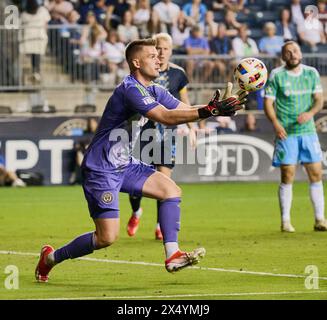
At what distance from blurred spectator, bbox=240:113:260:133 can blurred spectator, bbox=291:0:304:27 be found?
200 inches

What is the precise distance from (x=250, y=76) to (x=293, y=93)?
4.94 meters

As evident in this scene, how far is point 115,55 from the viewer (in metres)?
26.1

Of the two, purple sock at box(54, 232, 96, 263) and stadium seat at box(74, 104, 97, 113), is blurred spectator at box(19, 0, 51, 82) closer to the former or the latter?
stadium seat at box(74, 104, 97, 113)

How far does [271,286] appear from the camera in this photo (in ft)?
33.5

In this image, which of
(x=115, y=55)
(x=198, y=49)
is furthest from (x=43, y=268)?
(x=198, y=49)

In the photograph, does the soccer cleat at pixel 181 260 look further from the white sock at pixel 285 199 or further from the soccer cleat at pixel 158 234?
the white sock at pixel 285 199

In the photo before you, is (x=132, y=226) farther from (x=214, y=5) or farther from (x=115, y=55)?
(x=214, y=5)

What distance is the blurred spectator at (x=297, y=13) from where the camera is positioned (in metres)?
27.9

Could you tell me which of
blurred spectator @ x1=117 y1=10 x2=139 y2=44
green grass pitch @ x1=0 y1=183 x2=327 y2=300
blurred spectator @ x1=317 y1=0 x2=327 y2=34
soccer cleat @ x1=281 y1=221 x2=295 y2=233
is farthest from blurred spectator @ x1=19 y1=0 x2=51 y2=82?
soccer cleat @ x1=281 y1=221 x2=295 y2=233

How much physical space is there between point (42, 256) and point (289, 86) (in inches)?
230

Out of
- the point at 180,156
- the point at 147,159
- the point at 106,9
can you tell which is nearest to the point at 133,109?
the point at 147,159

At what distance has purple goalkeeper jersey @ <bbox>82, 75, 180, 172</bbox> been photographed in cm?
1039

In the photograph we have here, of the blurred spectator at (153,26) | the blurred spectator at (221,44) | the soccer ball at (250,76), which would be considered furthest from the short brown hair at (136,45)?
the blurred spectator at (221,44)
